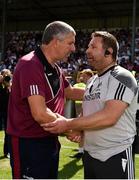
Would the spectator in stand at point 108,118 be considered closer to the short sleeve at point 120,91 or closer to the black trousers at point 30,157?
the short sleeve at point 120,91

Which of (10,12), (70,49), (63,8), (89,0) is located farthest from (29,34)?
(70,49)

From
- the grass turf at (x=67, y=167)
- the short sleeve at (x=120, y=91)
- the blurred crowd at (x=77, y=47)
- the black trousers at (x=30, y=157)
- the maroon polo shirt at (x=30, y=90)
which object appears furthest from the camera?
the blurred crowd at (x=77, y=47)

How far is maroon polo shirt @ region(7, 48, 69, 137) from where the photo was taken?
3.45 meters

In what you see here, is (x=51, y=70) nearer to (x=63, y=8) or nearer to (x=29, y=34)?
(x=63, y=8)

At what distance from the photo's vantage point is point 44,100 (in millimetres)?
3443

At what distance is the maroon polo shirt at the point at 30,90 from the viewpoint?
A: 3.45 m

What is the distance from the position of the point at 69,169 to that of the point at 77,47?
26.2 metres

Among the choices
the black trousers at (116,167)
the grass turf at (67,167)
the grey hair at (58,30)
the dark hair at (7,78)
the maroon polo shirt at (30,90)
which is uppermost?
the grey hair at (58,30)

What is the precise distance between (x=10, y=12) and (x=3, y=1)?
4.91 meters

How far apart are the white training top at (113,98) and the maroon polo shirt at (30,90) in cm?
30

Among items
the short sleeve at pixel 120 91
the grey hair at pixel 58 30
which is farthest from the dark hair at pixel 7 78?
the short sleeve at pixel 120 91

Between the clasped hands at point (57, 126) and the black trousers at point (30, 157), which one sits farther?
the black trousers at point (30, 157)

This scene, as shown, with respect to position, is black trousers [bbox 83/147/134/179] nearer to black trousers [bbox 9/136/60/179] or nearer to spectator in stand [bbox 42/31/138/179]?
spectator in stand [bbox 42/31/138/179]

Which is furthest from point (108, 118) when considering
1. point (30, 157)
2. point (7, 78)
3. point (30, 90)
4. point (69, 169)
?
point (7, 78)
